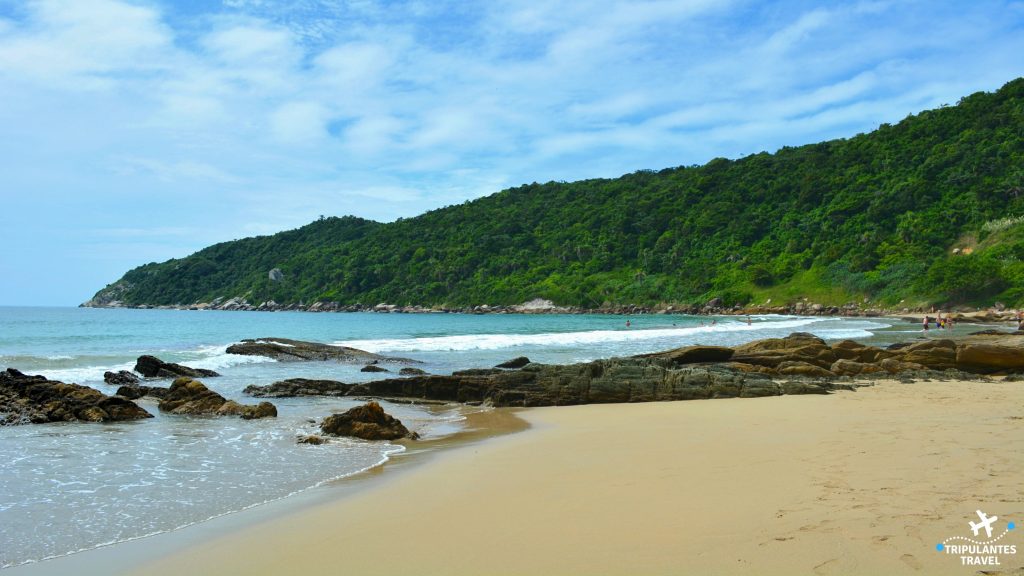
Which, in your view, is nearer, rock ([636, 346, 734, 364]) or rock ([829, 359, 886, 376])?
rock ([829, 359, 886, 376])

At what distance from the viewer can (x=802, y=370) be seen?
Result: 16266 mm

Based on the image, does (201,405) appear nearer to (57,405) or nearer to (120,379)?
(57,405)

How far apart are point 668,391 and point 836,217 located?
264 feet

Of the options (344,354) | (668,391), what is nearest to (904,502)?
(668,391)

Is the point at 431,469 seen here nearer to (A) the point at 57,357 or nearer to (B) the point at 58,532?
(B) the point at 58,532

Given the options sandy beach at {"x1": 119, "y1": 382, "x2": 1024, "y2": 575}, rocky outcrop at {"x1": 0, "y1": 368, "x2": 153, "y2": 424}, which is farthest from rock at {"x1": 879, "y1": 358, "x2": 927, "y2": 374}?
rocky outcrop at {"x1": 0, "y1": 368, "x2": 153, "y2": 424}

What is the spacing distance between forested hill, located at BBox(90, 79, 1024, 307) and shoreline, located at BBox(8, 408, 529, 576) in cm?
6167

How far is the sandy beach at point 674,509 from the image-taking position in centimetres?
427

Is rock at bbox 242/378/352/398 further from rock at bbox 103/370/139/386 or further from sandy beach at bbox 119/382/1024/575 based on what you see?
sandy beach at bbox 119/382/1024/575

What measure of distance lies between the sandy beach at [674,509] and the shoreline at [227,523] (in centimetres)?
16

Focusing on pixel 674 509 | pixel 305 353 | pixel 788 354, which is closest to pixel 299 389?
pixel 305 353

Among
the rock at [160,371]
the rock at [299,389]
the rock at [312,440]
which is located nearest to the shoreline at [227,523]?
the rock at [312,440]
